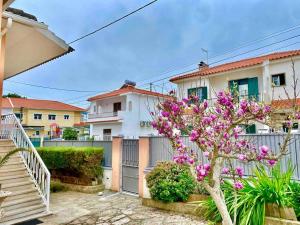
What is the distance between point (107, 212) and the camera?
6629 millimetres

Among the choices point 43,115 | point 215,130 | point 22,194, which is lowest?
point 22,194

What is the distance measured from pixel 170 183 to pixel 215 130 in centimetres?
370

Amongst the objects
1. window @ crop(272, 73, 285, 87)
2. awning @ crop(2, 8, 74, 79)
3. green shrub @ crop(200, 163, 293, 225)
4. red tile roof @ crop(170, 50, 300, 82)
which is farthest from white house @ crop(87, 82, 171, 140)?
green shrub @ crop(200, 163, 293, 225)

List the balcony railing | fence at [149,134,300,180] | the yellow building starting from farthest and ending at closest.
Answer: the yellow building, the balcony railing, fence at [149,134,300,180]

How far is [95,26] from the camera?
8086mm

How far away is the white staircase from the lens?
5.73 metres

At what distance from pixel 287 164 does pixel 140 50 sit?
1240 inches

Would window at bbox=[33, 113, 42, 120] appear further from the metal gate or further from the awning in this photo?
the awning

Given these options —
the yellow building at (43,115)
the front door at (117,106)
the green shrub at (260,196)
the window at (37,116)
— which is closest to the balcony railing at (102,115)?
the front door at (117,106)

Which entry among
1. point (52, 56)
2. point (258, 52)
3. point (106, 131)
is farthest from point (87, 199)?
point (106, 131)

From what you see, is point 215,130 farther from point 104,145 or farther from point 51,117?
point 51,117

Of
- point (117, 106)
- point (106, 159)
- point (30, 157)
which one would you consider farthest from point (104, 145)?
point (117, 106)

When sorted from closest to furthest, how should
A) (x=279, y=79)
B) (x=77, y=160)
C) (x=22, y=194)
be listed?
(x=22, y=194), (x=77, y=160), (x=279, y=79)

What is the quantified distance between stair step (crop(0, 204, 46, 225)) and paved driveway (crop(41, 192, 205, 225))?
0.98ft
